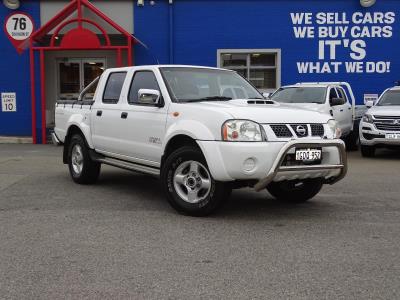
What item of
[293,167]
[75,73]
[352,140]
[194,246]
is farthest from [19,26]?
[194,246]

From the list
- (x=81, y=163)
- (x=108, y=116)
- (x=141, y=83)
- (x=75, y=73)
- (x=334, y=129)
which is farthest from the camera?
(x=75, y=73)

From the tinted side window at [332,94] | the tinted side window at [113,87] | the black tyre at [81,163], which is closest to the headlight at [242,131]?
the tinted side window at [113,87]

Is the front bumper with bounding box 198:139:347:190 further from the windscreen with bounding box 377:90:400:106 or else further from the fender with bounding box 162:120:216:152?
the windscreen with bounding box 377:90:400:106

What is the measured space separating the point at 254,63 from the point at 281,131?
38.9 ft

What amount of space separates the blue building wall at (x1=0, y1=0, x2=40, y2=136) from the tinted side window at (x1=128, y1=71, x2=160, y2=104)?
10912mm

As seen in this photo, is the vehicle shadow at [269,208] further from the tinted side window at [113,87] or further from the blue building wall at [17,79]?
the blue building wall at [17,79]

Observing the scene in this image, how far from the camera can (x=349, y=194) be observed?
755cm

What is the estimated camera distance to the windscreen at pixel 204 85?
6516 millimetres

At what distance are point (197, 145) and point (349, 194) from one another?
2.85 m

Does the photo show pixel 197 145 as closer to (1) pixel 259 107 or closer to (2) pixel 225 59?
(1) pixel 259 107

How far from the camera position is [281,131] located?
18.5ft

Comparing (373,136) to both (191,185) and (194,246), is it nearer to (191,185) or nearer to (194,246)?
(191,185)

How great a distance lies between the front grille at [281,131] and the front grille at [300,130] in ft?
0.34

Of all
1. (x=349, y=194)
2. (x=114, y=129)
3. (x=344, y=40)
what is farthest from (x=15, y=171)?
(x=344, y=40)
